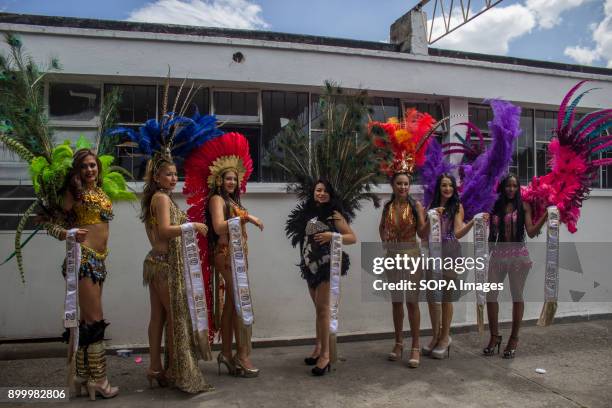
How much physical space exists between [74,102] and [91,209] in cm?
247

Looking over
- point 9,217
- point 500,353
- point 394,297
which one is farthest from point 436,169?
point 9,217

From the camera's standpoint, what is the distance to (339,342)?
5559mm

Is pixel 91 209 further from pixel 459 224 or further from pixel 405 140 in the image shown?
pixel 459 224

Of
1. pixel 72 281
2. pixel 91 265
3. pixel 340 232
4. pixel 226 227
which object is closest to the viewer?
pixel 72 281

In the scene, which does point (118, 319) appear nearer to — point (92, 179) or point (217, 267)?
point (217, 267)

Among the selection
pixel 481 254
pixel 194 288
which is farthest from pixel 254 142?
pixel 481 254

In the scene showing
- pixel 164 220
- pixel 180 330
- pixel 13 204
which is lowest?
pixel 180 330

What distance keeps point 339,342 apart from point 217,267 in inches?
84.7

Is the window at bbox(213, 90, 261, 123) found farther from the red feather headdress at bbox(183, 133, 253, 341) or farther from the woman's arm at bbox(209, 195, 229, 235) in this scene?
the woman's arm at bbox(209, 195, 229, 235)

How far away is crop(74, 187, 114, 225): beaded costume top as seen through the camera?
3.59m

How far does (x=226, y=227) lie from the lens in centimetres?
380

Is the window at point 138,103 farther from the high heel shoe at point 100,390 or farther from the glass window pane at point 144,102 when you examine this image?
the high heel shoe at point 100,390

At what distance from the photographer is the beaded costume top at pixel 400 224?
14.9 ft

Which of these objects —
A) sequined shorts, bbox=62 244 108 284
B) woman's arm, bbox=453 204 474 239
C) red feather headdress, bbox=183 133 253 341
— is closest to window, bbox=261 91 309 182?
red feather headdress, bbox=183 133 253 341
